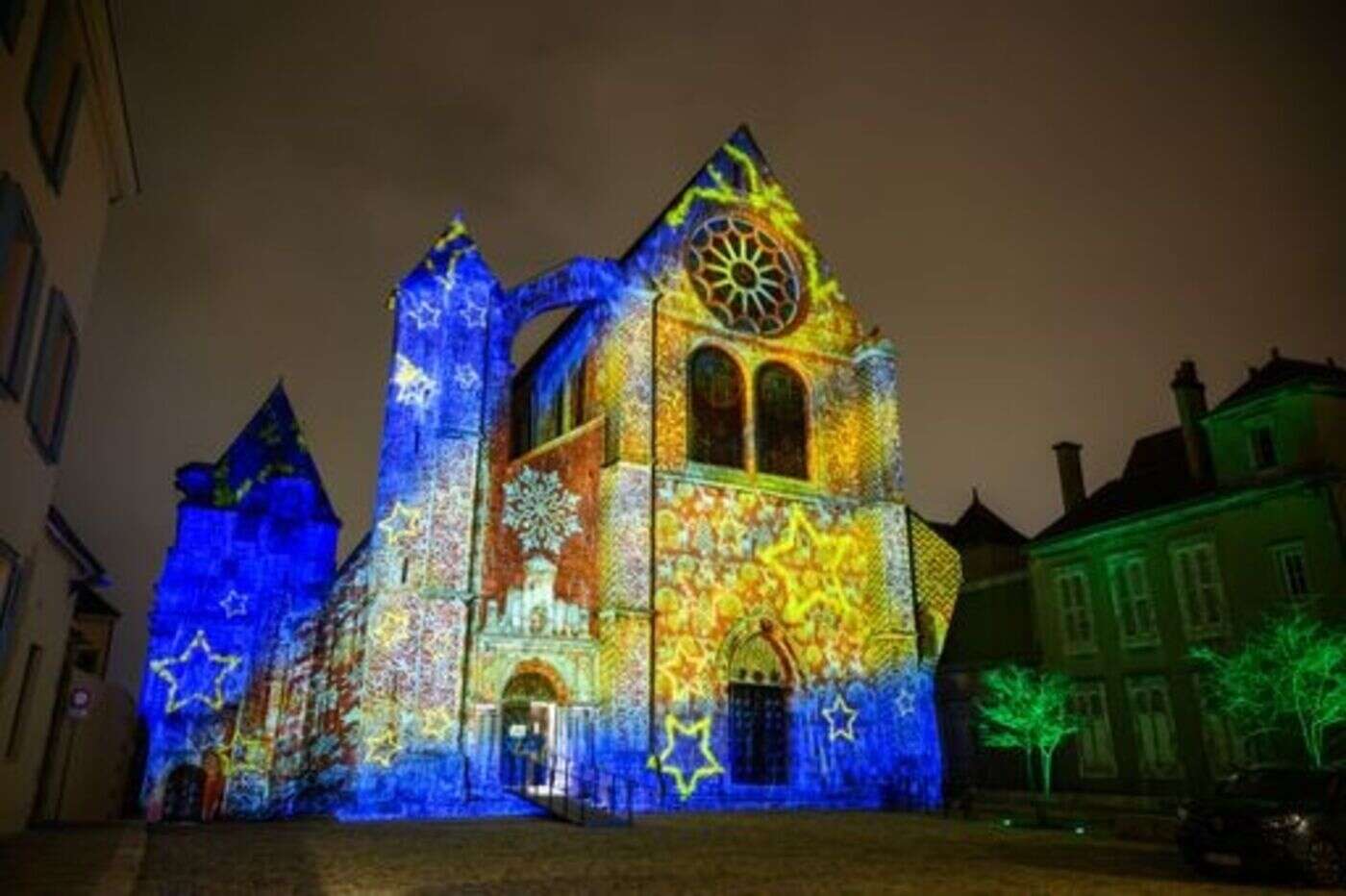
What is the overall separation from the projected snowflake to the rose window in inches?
282

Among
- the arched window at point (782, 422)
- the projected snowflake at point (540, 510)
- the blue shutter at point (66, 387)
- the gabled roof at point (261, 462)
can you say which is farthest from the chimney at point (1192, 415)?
the gabled roof at point (261, 462)

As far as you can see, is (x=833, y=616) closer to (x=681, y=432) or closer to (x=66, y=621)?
(x=681, y=432)

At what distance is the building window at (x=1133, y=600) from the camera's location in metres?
23.1

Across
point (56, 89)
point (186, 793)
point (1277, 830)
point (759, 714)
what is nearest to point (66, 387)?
point (56, 89)

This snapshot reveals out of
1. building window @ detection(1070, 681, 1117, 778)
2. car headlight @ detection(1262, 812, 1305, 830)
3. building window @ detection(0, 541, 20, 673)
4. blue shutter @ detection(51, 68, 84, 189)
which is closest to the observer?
blue shutter @ detection(51, 68, 84, 189)

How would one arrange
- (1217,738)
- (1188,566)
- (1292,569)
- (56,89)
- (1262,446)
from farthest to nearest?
(1188,566) < (1262,446) < (1217,738) < (1292,569) < (56,89)

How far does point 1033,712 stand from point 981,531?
1499cm

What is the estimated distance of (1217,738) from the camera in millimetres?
20938

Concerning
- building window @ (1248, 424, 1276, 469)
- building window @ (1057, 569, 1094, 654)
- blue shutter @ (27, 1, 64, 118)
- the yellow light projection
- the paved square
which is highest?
building window @ (1248, 424, 1276, 469)

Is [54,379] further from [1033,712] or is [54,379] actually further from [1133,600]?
[1133,600]

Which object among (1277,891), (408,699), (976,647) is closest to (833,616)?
(976,647)

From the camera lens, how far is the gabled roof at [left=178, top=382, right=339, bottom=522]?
33.0 meters

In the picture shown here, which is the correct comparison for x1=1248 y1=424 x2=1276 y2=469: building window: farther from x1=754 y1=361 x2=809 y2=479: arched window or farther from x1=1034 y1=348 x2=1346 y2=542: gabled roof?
x1=754 y1=361 x2=809 y2=479: arched window

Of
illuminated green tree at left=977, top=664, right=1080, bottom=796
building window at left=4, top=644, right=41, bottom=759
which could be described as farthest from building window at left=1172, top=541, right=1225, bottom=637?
building window at left=4, top=644, right=41, bottom=759
